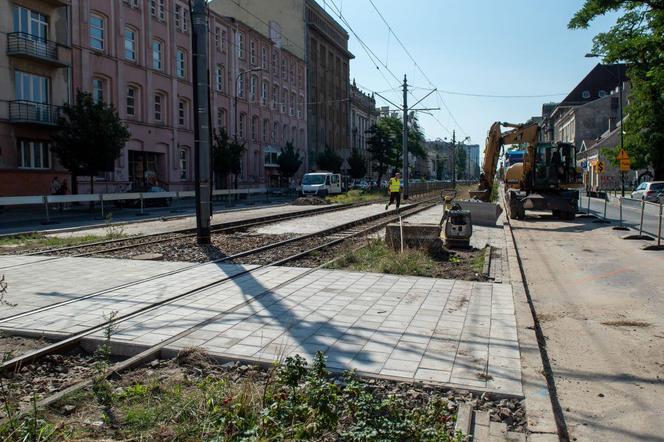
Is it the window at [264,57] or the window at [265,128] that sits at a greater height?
the window at [264,57]

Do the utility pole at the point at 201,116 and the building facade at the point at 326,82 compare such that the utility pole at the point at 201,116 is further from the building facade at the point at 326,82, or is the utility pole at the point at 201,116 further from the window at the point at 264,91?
the building facade at the point at 326,82

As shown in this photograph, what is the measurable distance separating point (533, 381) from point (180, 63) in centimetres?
4389

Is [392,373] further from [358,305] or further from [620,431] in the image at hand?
[358,305]

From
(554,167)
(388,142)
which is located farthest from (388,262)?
(388,142)

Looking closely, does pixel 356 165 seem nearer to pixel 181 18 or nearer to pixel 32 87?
pixel 181 18

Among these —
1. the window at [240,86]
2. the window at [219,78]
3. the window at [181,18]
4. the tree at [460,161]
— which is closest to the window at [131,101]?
the window at [181,18]

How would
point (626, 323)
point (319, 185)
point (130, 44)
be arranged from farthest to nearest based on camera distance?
1. point (319, 185)
2. point (130, 44)
3. point (626, 323)

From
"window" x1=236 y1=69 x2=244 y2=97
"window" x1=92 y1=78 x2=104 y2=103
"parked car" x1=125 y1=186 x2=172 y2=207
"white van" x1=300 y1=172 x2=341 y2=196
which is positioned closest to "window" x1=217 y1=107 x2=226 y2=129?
"window" x1=236 y1=69 x2=244 y2=97

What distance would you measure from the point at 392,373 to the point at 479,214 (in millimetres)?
16058

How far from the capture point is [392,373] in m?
4.52

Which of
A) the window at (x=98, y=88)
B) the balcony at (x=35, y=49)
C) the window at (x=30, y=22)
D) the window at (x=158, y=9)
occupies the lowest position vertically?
the window at (x=98, y=88)

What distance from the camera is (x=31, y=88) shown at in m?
29.7

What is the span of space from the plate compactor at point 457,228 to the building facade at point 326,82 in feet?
184

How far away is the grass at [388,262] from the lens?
31.2 feet
